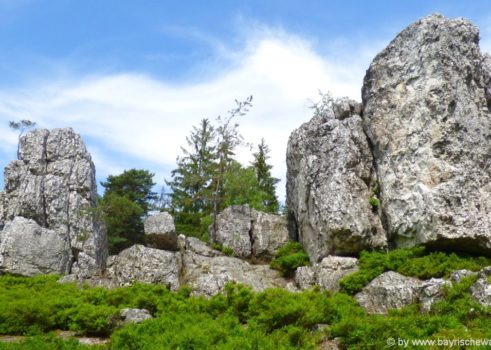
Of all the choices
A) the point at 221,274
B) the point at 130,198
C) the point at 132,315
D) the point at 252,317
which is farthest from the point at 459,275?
the point at 130,198

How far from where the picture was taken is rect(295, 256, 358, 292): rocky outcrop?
19062 millimetres

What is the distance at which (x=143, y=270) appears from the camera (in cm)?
2091

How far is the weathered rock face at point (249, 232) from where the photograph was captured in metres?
24.4

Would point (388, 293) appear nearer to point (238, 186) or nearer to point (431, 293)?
point (431, 293)

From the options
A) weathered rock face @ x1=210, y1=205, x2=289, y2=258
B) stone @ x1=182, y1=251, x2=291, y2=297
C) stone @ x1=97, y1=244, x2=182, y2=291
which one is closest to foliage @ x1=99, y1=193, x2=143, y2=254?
weathered rock face @ x1=210, y1=205, x2=289, y2=258

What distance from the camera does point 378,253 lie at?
19594 mm

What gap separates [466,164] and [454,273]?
5510 mm

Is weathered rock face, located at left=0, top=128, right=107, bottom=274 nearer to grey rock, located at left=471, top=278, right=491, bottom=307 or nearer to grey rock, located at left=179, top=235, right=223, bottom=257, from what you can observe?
grey rock, located at left=179, top=235, right=223, bottom=257

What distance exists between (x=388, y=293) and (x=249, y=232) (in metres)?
9.96

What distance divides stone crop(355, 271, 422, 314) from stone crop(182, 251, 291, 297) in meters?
4.59

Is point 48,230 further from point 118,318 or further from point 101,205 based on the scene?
point 118,318

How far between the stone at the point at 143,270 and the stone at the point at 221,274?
0.60 meters

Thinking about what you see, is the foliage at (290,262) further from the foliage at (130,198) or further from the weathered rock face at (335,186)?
the foliage at (130,198)

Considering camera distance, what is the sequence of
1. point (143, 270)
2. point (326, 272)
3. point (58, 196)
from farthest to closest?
point (58, 196) < point (143, 270) < point (326, 272)
